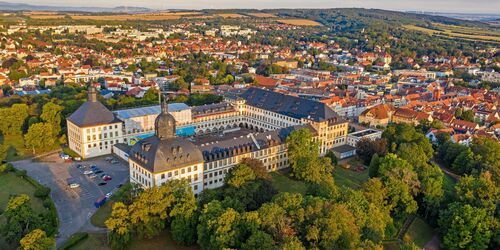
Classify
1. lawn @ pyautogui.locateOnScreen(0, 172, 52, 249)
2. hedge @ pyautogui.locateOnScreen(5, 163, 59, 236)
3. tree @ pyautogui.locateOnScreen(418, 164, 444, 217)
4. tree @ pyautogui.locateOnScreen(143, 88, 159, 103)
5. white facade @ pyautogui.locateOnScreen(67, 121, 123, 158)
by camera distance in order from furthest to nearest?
tree @ pyautogui.locateOnScreen(143, 88, 159, 103), white facade @ pyautogui.locateOnScreen(67, 121, 123, 158), lawn @ pyautogui.locateOnScreen(0, 172, 52, 249), tree @ pyautogui.locateOnScreen(418, 164, 444, 217), hedge @ pyautogui.locateOnScreen(5, 163, 59, 236)

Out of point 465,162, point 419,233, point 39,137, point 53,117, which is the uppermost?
point 53,117

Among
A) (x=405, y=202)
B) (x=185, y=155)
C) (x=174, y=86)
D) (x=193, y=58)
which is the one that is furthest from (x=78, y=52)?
(x=405, y=202)

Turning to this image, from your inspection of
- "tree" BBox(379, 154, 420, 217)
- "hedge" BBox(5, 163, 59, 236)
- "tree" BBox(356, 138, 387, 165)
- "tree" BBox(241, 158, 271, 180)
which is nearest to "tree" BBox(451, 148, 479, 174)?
"tree" BBox(356, 138, 387, 165)

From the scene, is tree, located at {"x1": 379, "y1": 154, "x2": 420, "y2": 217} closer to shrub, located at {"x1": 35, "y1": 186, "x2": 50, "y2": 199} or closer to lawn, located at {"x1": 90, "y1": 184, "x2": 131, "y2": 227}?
lawn, located at {"x1": 90, "y1": 184, "x2": 131, "y2": 227}

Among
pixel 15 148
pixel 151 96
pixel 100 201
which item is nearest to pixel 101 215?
pixel 100 201

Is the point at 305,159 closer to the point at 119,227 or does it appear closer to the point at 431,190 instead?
the point at 431,190

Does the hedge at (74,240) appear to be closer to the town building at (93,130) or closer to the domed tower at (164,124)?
the domed tower at (164,124)

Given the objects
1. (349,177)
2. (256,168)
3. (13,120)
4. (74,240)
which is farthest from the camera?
(13,120)

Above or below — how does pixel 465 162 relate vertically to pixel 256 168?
below

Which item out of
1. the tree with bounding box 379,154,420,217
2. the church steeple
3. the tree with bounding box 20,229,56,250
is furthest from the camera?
the church steeple
